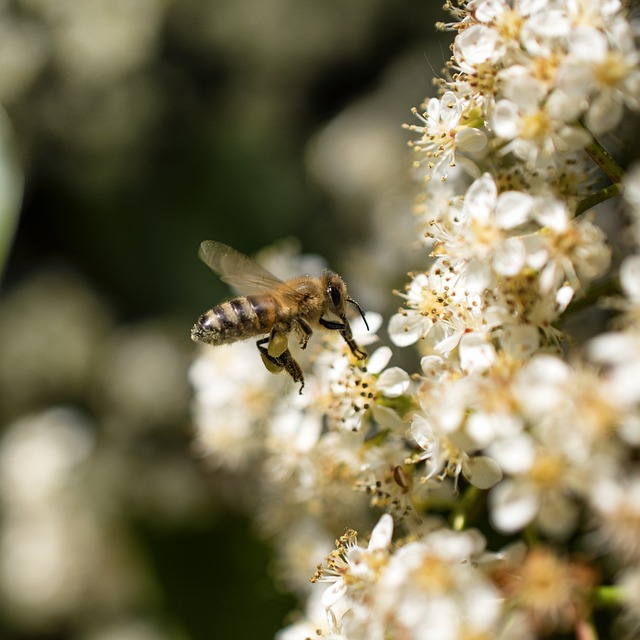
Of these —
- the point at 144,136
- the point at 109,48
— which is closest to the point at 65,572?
the point at 144,136

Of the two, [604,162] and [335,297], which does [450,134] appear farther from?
[335,297]

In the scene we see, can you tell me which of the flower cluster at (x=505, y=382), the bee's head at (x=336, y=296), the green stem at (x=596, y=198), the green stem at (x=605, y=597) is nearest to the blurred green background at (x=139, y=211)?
the bee's head at (x=336, y=296)

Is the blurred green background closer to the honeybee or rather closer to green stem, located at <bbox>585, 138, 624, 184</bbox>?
the honeybee

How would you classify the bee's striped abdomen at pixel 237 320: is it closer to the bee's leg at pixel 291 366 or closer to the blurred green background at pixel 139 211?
the bee's leg at pixel 291 366

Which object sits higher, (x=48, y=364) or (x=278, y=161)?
(x=278, y=161)

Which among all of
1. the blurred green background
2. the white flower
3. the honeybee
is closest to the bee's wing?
the honeybee

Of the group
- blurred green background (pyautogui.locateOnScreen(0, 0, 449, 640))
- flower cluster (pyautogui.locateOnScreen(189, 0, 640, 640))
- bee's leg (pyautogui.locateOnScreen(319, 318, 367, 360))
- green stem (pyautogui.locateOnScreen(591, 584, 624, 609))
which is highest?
blurred green background (pyautogui.locateOnScreen(0, 0, 449, 640))

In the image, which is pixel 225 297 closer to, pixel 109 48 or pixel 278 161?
pixel 278 161

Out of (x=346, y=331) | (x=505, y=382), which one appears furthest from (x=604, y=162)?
(x=346, y=331)
